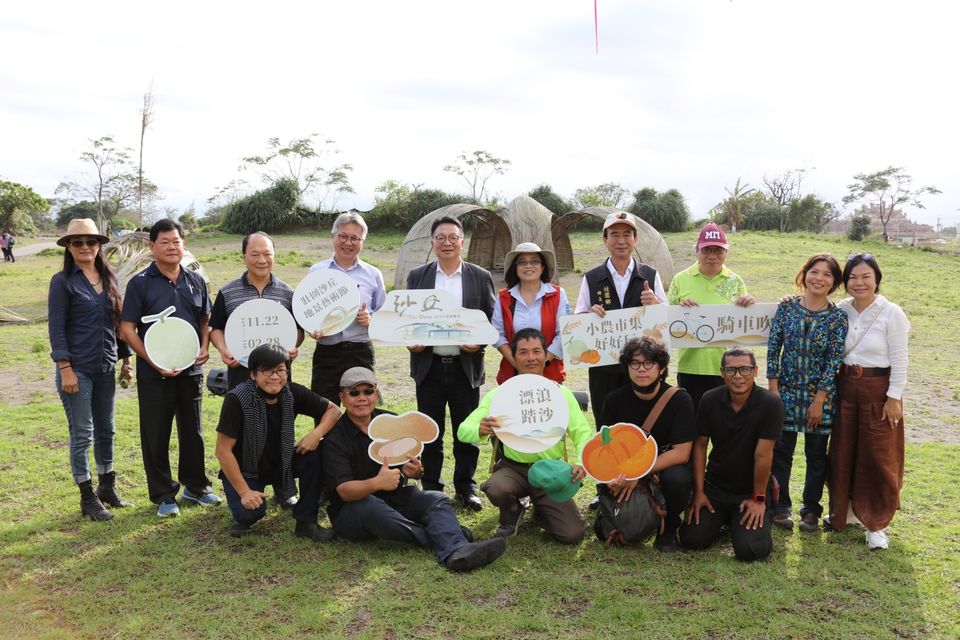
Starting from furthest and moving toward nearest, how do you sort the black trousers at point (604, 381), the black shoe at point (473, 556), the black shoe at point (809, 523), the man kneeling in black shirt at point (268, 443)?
the black trousers at point (604, 381)
the black shoe at point (809, 523)
the man kneeling in black shirt at point (268, 443)
the black shoe at point (473, 556)

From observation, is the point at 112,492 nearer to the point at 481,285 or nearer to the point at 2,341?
the point at 481,285

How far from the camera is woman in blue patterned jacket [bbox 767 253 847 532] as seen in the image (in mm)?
4031

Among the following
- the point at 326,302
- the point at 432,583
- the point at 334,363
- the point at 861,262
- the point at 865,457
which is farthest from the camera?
the point at 334,363

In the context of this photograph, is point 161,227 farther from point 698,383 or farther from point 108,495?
point 698,383

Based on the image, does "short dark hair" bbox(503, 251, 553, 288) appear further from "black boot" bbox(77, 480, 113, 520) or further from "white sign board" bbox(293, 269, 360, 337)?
"black boot" bbox(77, 480, 113, 520)

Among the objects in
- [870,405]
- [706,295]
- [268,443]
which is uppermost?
[706,295]

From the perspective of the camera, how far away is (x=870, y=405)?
3.97 m

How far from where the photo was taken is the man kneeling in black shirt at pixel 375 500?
12.1 ft

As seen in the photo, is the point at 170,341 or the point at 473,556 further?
the point at 170,341

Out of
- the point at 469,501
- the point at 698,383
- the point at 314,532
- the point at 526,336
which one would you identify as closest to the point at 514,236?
the point at 698,383

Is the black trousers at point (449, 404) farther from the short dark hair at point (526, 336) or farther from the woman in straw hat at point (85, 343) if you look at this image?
the woman in straw hat at point (85, 343)

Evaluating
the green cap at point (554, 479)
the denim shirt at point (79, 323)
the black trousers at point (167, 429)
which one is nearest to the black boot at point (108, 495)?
the black trousers at point (167, 429)

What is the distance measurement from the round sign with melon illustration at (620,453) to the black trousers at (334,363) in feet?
5.35

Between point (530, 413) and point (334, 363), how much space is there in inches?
54.1
